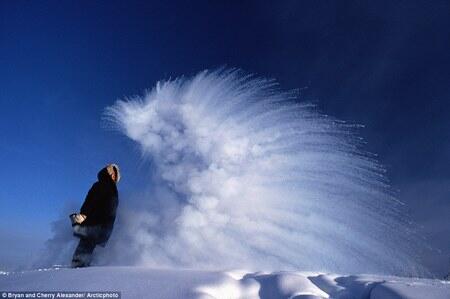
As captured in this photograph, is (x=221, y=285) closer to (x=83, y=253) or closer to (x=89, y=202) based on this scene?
(x=83, y=253)

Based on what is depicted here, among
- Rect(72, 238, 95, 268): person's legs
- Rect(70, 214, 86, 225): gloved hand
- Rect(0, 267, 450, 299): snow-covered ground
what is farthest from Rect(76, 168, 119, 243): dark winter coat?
Rect(0, 267, 450, 299): snow-covered ground

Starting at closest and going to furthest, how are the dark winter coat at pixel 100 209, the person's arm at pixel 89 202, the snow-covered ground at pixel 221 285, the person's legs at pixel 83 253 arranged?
the snow-covered ground at pixel 221 285 < the person's legs at pixel 83 253 < the dark winter coat at pixel 100 209 < the person's arm at pixel 89 202

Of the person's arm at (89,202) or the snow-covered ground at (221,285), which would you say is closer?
the snow-covered ground at (221,285)

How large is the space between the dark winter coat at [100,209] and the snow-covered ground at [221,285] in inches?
115

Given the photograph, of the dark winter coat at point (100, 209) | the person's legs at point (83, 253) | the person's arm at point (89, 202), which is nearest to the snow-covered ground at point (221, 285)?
the person's legs at point (83, 253)

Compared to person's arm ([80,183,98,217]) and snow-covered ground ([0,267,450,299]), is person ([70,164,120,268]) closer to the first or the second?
person's arm ([80,183,98,217])

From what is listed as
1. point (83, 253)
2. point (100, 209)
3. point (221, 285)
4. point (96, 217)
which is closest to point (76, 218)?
point (96, 217)

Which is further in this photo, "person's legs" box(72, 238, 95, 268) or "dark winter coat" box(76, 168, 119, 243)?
"dark winter coat" box(76, 168, 119, 243)

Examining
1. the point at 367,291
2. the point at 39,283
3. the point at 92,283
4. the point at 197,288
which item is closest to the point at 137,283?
the point at 92,283

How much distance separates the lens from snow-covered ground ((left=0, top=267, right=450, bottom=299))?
4914 mm

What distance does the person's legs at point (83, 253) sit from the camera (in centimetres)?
875

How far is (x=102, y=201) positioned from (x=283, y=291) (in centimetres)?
587

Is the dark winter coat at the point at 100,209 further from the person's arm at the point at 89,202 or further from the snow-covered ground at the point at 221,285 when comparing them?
the snow-covered ground at the point at 221,285

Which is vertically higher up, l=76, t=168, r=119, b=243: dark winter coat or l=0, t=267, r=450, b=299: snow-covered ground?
l=76, t=168, r=119, b=243: dark winter coat
